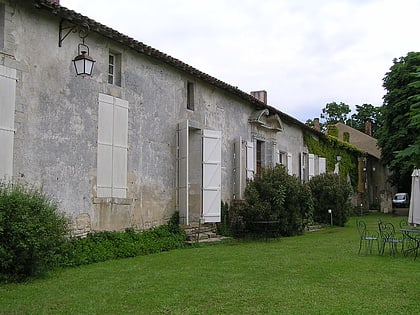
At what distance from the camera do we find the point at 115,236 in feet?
37.2

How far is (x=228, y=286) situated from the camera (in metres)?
7.47

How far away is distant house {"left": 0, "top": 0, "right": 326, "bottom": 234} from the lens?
945cm

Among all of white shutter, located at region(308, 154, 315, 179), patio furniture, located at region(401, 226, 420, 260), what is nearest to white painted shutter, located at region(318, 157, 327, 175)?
white shutter, located at region(308, 154, 315, 179)

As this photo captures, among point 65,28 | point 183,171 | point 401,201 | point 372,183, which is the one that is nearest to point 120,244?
point 183,171

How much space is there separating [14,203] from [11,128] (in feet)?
5.65

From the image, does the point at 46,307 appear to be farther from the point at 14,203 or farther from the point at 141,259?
the point at 141,259

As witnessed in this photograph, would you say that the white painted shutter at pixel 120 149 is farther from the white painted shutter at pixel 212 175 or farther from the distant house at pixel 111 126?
the white painted shutter at pixel 212 175

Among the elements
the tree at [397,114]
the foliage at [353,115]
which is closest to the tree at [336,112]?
the foliage at [353,115]

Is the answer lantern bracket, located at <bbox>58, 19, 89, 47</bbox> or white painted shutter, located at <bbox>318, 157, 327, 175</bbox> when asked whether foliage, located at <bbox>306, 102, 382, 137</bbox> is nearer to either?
white painted shutter, located at <bbox>318, 157, 327, 175</bbox>

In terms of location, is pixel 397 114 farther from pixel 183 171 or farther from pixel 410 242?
pixel 183 171

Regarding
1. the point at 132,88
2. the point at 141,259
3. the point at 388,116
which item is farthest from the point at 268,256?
the point at 388,116

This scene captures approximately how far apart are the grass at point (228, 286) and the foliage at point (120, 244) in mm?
409

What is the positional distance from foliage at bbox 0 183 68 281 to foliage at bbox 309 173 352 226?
14322 millimetres

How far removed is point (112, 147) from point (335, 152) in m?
18.8
